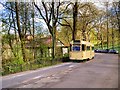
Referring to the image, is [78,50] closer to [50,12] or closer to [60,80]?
[50,12]

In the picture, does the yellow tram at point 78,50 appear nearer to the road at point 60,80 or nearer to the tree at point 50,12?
the tree at point 50,12

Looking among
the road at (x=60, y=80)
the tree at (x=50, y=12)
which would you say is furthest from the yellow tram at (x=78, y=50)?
the road at (x=60, y=80)

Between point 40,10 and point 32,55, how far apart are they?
12.2 m

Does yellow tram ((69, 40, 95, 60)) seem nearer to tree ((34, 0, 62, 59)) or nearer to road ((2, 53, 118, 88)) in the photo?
tree ((34, 0, 62, 59))

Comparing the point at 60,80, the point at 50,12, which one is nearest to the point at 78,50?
the point at 50,12

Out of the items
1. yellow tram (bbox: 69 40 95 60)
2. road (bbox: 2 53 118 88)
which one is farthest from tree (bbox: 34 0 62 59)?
road (bbox: 2 53 118 88)

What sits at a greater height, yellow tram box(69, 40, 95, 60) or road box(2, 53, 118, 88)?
yellow tram box(69, 40, 95, 60)

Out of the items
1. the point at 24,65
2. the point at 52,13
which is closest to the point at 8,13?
the point at 24,65

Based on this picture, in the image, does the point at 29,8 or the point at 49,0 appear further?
the point at 49,0

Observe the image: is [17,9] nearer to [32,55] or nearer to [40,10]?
[32,55]

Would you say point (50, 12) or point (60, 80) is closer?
point (60, 80)

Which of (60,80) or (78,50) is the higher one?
(78,50)

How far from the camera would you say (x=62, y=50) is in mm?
52844

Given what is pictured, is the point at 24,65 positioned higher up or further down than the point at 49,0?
further down
